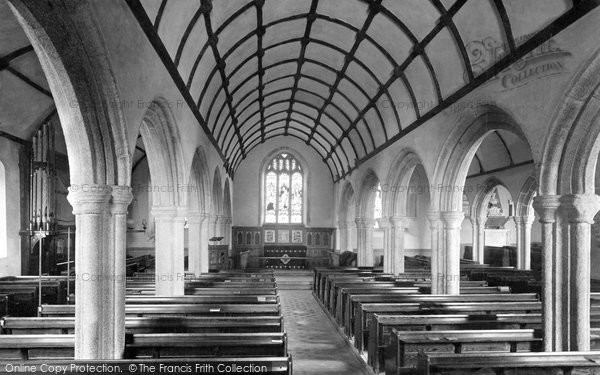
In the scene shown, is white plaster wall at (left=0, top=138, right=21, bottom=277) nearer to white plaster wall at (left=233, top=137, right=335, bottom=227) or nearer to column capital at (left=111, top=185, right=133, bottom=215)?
column capital at (left=111, top=185, right=133, bottom=215)

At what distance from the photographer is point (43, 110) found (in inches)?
445

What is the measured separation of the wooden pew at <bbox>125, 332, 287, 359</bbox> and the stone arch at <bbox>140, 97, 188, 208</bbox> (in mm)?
3652

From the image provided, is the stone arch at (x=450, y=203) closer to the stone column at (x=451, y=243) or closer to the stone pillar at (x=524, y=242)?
the stone column at (x=451, y=243)

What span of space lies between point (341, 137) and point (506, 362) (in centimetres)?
1412

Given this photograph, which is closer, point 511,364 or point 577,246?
point 511,364

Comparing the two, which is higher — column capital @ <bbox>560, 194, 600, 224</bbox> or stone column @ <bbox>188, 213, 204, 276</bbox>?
column capital @ <bbox>560, 194, 600, 224</bbox>

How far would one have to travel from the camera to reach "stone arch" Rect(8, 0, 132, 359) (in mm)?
4797

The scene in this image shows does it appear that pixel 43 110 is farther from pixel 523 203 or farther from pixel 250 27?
pixel 523 203

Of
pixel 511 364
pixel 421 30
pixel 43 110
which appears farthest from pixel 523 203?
pixel 43 110

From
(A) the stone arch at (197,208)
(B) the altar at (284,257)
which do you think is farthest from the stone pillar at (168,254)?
(B) the altar at (284,257)

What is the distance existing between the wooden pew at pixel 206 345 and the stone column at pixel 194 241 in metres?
7.47

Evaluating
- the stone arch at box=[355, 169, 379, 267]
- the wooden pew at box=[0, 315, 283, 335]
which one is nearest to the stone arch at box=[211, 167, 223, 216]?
the stone arch at box=[355, 169, 379, 267]

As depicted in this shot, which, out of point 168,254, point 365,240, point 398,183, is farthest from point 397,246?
point 168,254

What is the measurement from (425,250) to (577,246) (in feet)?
59.5
